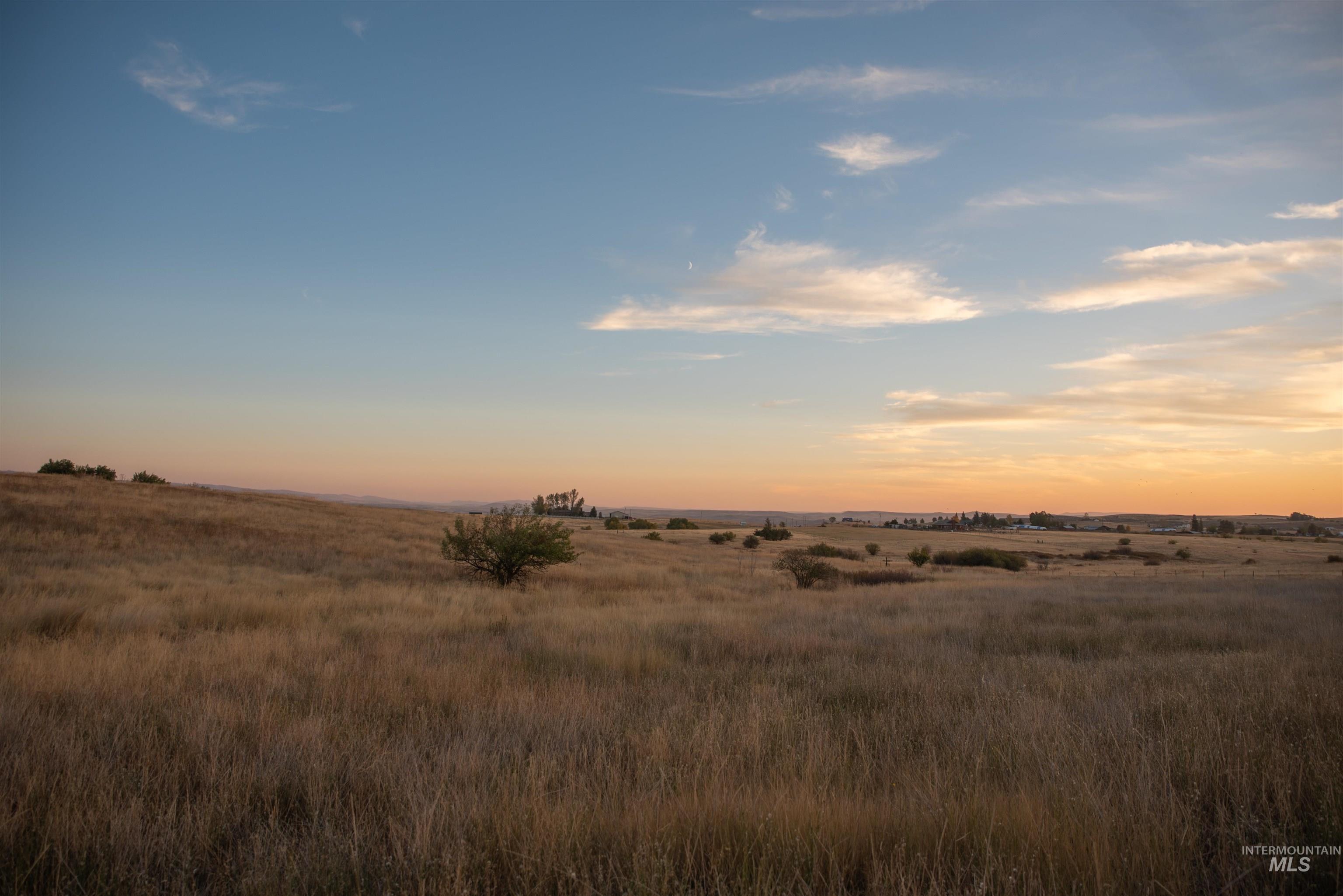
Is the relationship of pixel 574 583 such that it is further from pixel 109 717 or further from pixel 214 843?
pixel 214 843

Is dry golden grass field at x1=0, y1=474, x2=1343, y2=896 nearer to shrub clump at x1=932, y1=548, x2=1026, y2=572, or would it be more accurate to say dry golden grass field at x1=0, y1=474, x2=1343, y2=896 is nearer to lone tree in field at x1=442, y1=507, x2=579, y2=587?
lone tree in field at x1=442, y1=507, x2=579, y2=587

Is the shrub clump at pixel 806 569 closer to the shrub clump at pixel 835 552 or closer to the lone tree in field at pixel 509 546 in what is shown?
the lone tree in field at pixel 509 546

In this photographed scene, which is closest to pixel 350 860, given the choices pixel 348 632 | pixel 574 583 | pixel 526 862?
pixel 526 862

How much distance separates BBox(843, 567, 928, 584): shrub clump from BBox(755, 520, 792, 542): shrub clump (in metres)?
39.8

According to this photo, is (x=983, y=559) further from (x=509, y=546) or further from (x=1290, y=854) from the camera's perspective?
(x=1290, y=854)

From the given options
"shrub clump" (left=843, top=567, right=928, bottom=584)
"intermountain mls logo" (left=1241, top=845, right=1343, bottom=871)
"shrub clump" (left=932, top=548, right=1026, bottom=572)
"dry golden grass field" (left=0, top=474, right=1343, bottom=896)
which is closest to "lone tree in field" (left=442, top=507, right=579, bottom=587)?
"dry golden grass field" (left=0, top=474, right=1343, bottom=896)

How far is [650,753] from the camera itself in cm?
500

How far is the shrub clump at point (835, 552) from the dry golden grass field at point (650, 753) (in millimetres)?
33744

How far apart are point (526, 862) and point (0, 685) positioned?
6.22m

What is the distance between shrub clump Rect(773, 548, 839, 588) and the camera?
2620 centimetres

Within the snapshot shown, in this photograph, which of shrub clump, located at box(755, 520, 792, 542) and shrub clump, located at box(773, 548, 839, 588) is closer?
shrub clump, located at box(773, 548, 839, 588)

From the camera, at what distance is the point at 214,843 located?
366 cm

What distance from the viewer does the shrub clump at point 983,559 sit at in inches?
2035

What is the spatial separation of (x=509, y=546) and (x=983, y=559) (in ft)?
150
